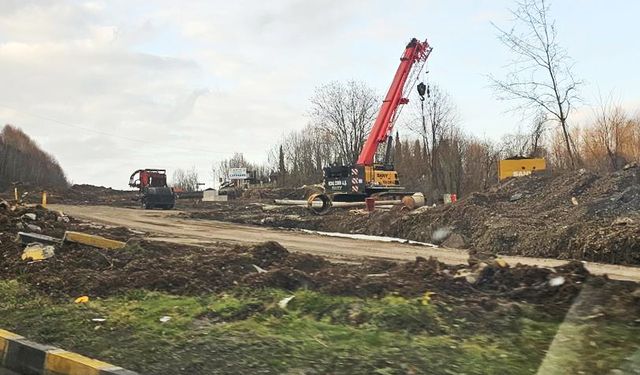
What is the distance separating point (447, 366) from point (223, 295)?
3863mm

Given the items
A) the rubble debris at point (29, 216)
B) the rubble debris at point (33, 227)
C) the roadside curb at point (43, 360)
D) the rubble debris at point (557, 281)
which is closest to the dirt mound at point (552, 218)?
the rubble debris at point (557, 281)

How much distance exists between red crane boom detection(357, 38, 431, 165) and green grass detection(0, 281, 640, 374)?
81.2 feet

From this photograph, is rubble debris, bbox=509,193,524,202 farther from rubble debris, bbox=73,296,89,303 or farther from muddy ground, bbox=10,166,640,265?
rubble debris, bbox=73,296,89,303

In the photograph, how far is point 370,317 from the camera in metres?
6.33

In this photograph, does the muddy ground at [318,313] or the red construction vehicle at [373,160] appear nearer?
the muddy ground at [318,313]

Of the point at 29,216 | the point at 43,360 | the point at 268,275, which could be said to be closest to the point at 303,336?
the point at 43,360

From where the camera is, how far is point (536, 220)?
17.9 metres

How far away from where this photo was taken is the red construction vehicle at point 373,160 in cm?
3114

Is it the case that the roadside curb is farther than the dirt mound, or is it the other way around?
the dirt mound

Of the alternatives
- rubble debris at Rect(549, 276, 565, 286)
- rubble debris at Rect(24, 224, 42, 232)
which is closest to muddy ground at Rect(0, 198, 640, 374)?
rubble debris at Rect(549, 276, 565, 286)

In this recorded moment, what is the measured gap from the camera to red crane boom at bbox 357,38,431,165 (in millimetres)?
31484

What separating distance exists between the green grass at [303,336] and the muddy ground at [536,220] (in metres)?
9.61

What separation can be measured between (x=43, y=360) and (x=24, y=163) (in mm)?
92778

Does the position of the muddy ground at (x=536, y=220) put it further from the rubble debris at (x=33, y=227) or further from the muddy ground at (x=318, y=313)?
the rubble debris at (x=33, y=227)
